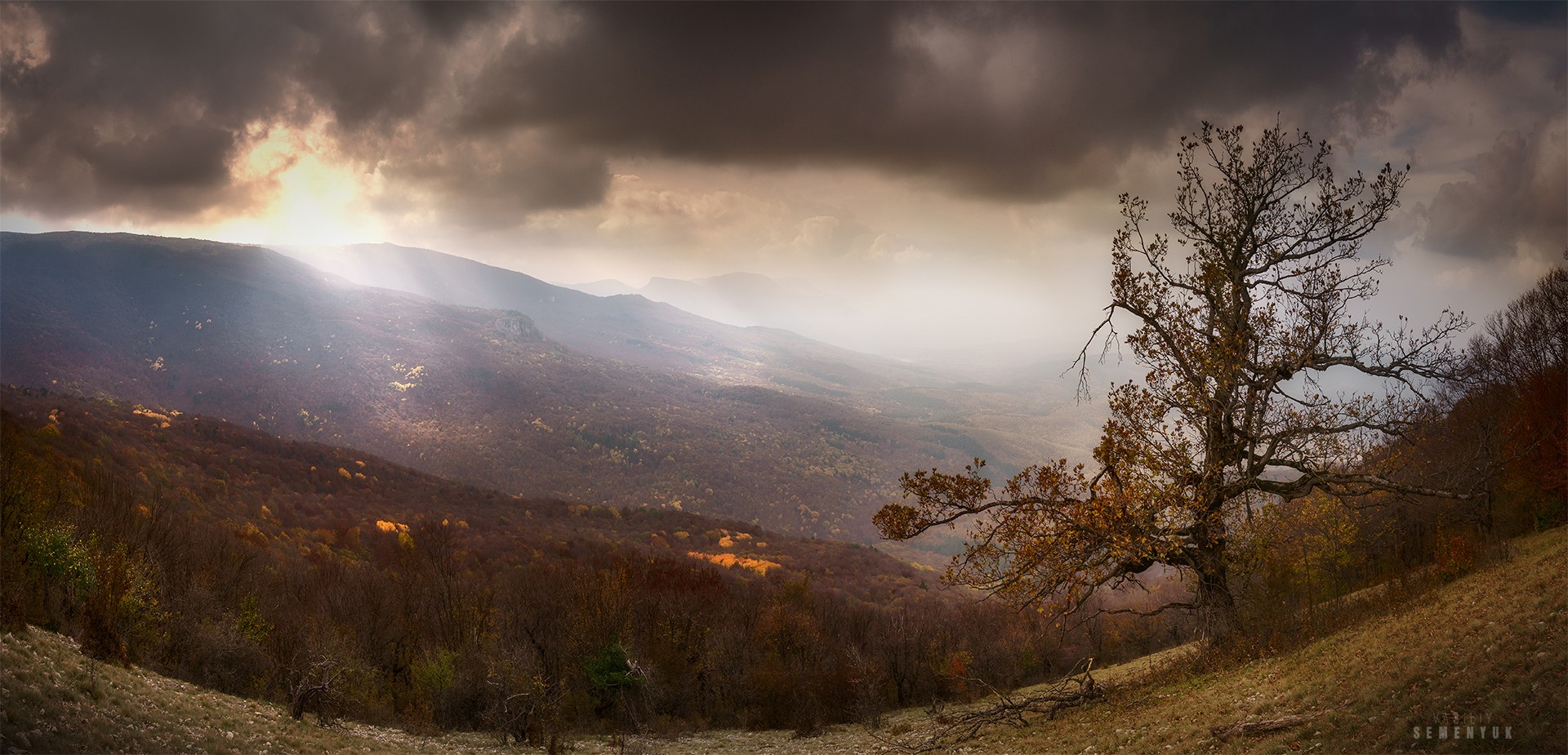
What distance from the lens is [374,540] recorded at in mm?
77938

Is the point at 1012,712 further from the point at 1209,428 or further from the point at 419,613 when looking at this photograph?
the point at 419,613

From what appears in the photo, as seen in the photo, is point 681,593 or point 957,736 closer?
point 957,736

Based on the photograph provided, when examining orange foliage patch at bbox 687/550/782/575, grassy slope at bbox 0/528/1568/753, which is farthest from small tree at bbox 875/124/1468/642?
orange foliage patch at bbox 687/550/782/575

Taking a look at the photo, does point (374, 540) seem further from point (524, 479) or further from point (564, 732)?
point (524, 479)

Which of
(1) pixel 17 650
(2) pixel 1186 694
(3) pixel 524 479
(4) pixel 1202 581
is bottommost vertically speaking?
(3) pixel 524 479

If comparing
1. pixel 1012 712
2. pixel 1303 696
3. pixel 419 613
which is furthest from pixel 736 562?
pixel 1303 696

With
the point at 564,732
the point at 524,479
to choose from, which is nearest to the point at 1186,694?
the point at 564,732

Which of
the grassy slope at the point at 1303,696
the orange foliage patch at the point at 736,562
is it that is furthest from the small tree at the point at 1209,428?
the orange foliage patch at the point at 736,562

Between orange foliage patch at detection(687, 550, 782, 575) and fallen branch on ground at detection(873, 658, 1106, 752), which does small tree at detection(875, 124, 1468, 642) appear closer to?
fallen branch on ground at detection(873, 658, 1106, 752)

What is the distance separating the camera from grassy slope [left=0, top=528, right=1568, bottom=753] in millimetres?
9953

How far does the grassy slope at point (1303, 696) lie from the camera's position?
995 cm

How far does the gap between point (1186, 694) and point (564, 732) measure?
32.0m

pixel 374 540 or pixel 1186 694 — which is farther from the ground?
pixel 1186 694

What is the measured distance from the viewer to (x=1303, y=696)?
1265 cm
